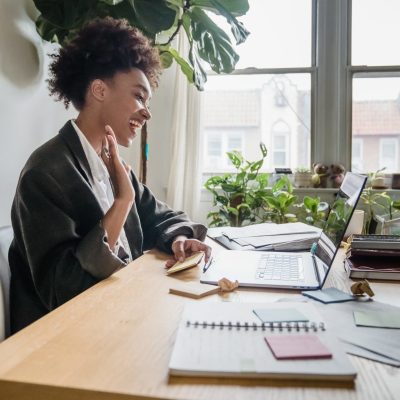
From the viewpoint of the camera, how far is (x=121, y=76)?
137cm

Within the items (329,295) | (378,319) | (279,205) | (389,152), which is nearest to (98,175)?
(329,295)

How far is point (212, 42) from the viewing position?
198 centimetres

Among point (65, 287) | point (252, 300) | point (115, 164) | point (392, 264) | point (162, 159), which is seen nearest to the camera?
point (252, 300)

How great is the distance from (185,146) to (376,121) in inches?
45.8

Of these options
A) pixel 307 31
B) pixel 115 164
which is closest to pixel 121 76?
pixel 115 164

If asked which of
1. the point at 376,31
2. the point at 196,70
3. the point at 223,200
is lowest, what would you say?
the point at 223,200

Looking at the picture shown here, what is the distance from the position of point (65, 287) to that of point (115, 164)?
41 centimetres

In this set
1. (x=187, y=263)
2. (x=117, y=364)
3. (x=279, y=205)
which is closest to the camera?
(x=117, y=364)

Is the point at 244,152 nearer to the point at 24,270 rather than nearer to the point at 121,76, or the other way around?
the point at 121,76

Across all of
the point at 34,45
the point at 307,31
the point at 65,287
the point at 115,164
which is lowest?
the point at 65,287

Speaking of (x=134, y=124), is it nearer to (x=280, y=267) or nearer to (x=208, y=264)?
(x=208, y=264)

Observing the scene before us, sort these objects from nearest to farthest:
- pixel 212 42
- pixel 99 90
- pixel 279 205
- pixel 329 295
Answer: pixel 329 295 → pixel 99 90 → pixel 212 42 → pixel 279 205

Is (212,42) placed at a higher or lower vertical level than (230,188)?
higher

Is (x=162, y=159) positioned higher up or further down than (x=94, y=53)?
further down
